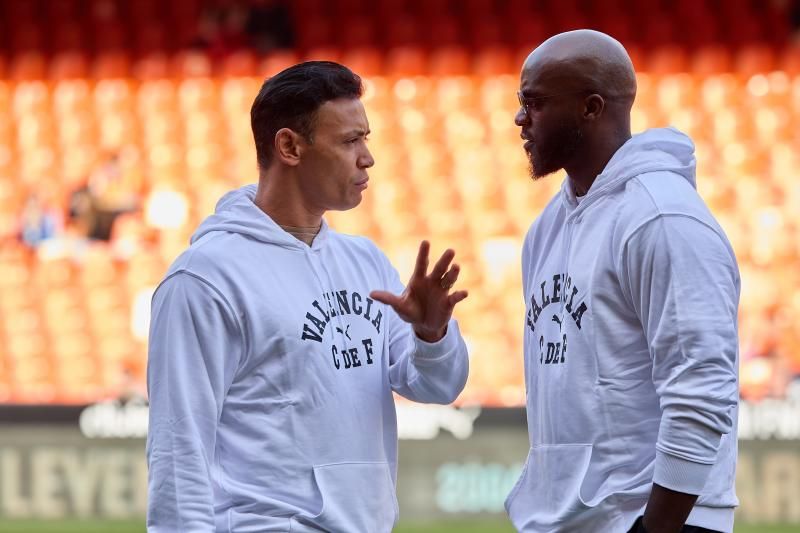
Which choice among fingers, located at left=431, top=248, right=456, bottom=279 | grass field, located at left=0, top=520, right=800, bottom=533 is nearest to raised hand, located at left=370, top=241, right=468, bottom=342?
fingers, located at left=431, top=248, right=456, bottom=279

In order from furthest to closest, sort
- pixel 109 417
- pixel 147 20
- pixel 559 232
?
1. pixel 147 20
2. pixel 109 417
3. pixel 559 232

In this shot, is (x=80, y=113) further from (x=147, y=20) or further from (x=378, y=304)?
(x=378, y=304)

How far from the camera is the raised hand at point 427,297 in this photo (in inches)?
110

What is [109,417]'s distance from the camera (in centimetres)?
775

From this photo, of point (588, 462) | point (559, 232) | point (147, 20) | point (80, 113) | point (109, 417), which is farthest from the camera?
point (147, 20)

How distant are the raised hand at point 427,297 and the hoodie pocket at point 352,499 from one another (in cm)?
35

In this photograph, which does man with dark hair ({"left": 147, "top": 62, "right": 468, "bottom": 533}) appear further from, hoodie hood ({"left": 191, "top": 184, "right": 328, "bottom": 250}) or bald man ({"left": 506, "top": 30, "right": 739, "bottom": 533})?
bald man ({"left": 506, "top": 30, "right": 739, "bottom": 533})

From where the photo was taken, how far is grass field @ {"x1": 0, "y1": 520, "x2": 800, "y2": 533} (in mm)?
7668

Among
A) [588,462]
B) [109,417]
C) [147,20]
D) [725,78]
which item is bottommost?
[109,417]

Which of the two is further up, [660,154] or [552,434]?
[660,154]

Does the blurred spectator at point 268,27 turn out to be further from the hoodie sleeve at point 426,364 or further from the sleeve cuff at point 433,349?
the sleeve cuff at point 433,349

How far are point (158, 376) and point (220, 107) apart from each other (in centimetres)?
848

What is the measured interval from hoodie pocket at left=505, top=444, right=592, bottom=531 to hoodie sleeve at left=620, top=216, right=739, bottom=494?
0.84ft

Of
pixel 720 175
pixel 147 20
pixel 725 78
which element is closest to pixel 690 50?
pixel 725 78
